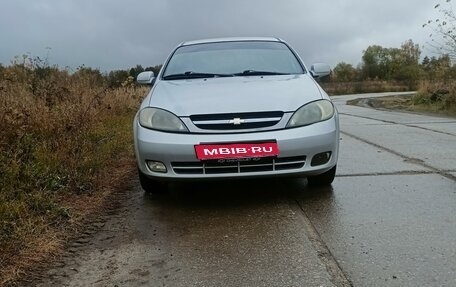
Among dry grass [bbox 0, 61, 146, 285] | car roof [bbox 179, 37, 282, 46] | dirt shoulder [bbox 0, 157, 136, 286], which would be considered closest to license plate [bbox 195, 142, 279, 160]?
dirt shoulder [bbox 0, 157, 136, 286]

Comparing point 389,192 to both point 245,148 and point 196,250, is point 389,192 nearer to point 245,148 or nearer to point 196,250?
point 245,148

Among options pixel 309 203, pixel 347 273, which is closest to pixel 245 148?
pixel 309 203

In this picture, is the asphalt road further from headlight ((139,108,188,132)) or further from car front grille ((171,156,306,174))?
headlight ((139,108,188,132))

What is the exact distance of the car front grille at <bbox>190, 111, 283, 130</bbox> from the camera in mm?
3791

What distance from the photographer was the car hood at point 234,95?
3.88 m

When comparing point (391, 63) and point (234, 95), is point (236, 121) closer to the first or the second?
point (234, 95)

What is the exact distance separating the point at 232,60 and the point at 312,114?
5.03 ft

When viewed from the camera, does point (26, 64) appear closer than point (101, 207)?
No

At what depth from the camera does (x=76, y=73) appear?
10.9 m

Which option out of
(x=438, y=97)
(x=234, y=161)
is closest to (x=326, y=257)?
(x=234, y=161)

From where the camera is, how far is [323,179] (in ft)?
14.9

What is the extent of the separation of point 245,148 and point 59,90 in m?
5.56

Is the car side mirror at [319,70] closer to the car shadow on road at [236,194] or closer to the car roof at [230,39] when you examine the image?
the car roof at [230,39]

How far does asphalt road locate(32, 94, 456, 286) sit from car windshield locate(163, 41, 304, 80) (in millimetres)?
1145
